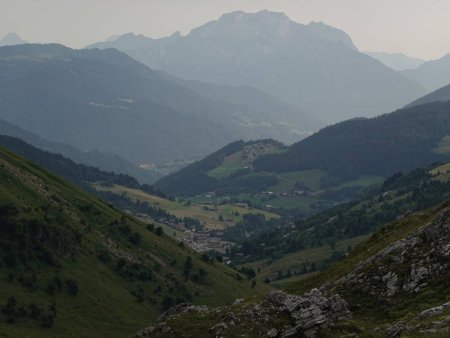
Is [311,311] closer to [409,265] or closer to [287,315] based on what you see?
[287,315]

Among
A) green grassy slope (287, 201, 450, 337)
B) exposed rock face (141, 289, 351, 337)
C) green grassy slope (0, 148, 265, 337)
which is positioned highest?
green grassy slope (287, 201, 450, 337)

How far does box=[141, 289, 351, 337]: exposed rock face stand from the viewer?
4828 cm

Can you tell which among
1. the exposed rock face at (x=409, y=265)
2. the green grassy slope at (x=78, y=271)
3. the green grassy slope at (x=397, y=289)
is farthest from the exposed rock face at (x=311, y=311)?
the green grassy slope at (x=78, y=271)

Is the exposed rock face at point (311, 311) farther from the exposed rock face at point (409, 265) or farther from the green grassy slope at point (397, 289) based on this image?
the exposed rock face at point (409, 265)

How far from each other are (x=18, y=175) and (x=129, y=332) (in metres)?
77.3

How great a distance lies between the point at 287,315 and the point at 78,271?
372ft

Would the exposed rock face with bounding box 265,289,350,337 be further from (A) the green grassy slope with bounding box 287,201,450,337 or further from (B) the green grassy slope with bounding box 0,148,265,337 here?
(B) the green grassy slope with bounding box 0,148,265,337

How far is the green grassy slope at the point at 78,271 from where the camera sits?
437 ft

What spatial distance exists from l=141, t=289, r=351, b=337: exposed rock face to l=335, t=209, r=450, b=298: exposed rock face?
389 cm

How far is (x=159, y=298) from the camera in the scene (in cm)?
16412

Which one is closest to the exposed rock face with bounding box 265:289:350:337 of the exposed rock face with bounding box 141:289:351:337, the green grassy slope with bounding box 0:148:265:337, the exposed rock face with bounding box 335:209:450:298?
the exposed rock face with bounding box 141:289:351:337

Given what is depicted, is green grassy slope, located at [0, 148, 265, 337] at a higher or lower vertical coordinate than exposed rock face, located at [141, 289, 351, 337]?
lower

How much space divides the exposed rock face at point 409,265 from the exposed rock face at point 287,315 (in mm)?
3889

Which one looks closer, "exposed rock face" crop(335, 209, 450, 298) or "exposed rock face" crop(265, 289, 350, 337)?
"exposed rock face" crop(265, 289, 350, 337)
